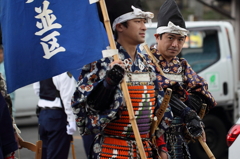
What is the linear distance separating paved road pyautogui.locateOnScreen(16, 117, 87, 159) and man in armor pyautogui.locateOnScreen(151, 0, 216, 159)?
2538 millimetres

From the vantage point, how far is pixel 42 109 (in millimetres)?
5250

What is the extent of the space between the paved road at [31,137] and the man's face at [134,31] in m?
3.17

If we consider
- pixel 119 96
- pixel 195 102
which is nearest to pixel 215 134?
pixel 195 102

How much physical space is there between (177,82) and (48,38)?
120cm

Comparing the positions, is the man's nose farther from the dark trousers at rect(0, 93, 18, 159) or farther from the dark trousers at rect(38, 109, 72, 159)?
the dark trousers at rect(38, 109, 72, 159)

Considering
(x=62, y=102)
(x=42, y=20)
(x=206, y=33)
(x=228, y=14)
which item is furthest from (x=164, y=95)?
(x=228, y=14)

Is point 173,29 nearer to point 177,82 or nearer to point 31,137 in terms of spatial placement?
point 177,82

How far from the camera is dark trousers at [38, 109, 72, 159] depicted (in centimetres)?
514

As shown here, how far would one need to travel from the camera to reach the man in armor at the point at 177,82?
3.83m

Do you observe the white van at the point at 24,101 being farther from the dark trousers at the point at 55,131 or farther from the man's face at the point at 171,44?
the man's face at the point at 171,44

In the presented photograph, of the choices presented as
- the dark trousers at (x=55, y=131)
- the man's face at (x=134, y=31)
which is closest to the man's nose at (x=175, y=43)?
the man's face at (x=134, y=31)

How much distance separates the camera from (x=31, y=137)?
8.62 meters

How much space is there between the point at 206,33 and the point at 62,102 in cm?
345

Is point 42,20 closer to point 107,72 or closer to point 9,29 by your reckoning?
point 9,29
